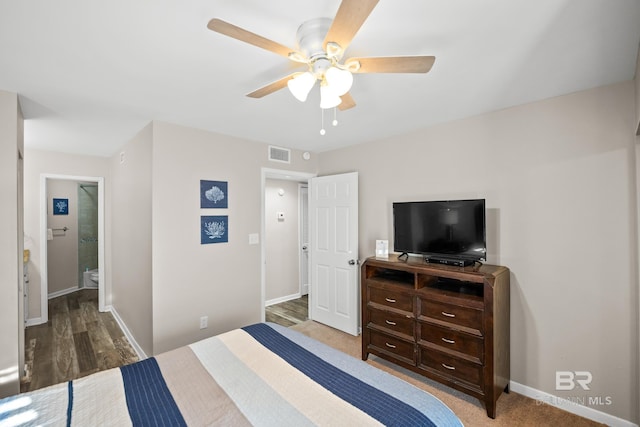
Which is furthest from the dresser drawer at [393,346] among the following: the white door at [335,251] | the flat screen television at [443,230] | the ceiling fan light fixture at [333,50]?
the ceiling fan light fixture at [333,50]

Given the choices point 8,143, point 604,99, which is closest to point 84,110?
point 8,143

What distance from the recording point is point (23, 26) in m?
1.40

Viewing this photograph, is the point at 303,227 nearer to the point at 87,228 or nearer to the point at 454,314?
the point at 454,314

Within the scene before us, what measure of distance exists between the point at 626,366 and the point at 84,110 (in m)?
4.62

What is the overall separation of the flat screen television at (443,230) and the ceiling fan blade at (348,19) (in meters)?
1.89

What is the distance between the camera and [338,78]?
1318 mm

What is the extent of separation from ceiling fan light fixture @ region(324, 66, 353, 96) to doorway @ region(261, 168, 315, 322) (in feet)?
10.8

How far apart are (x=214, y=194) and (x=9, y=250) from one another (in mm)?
1592

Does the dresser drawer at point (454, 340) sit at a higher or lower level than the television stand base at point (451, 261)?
lower

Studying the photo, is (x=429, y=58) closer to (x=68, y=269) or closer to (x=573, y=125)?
(x=573, y=125)

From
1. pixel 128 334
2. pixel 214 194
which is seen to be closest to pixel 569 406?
pixel 214 194

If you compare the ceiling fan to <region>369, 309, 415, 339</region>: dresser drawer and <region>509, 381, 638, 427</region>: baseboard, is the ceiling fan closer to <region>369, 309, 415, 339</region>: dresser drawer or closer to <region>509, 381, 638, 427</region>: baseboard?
<region>369, 309, 415, 339</region>: dresser drawer

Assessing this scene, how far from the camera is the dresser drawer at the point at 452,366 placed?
7.41 feet

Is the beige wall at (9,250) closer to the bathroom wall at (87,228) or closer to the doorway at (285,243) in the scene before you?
the doorway at (285,243)
